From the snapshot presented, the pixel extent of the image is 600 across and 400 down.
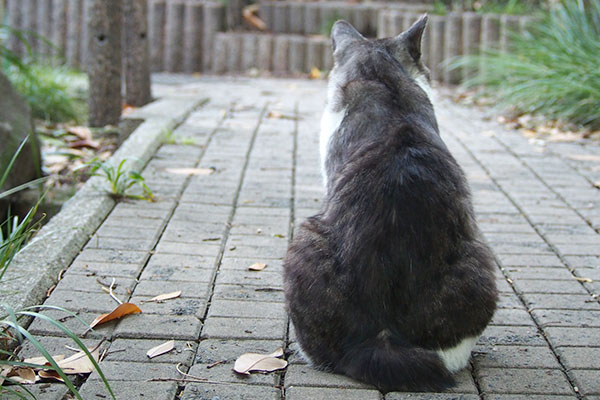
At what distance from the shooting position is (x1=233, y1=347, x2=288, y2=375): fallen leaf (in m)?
2.80

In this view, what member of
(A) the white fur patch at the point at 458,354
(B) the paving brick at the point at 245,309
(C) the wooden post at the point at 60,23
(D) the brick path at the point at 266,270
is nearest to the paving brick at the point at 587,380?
(D) the brick path at the point at 266,270

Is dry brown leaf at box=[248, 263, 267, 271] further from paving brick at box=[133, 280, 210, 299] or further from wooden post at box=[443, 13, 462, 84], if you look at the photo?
wooden post at box=[443, 13, 462, 84]

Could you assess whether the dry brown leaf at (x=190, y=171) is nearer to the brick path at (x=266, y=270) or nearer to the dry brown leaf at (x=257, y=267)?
the brick path at (x=266, y=270)

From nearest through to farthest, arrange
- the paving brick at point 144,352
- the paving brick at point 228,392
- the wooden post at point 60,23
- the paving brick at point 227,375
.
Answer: the paving brick at point 228,392 → the paving brick at point 227,375 → the paving brick at point 144,352 → the wooden post at point 60,23

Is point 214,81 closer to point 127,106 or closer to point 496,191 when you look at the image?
point 127,106

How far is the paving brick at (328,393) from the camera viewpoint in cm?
265

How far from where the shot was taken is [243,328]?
318cm

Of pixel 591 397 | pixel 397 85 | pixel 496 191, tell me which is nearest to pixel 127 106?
pixel 496 191

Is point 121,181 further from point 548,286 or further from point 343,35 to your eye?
point 548,286

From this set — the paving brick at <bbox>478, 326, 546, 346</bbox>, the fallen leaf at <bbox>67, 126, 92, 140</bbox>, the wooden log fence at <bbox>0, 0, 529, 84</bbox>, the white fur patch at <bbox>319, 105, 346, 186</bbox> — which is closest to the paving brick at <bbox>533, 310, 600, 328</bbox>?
the paving brick at <bbox>478, 326, 546, 346</bbox>

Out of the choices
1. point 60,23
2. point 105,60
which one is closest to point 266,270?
point 105,60

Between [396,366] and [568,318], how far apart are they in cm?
111

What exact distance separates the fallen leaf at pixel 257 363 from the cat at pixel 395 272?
131 millimetres

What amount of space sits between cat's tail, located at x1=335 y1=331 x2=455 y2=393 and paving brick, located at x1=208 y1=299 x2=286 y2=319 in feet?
2.19
